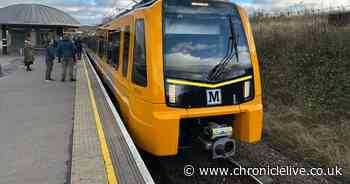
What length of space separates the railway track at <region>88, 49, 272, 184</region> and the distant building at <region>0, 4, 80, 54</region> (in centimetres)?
2936

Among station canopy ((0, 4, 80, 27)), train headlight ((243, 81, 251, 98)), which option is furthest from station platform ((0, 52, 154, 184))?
station canopy ((0, 4, 80, 27))

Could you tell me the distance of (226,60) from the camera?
5410 millimetres

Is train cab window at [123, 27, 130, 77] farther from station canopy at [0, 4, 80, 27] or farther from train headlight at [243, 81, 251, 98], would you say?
station canopy at [0, 4, 80, 27]

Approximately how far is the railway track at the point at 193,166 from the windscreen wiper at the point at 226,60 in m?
1.13

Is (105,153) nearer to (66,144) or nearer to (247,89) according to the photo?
(66,144)

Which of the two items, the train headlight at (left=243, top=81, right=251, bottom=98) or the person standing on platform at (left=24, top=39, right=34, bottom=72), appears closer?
the train headlight at (left=243, top=81, right=251, bottom=98)

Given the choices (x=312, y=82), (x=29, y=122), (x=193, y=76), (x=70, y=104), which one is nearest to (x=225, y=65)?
(x=193, y=76)

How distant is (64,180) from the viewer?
4203 millimetres

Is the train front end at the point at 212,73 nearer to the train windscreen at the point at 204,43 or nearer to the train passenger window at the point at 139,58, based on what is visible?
the train windscreen at the point at 204,43

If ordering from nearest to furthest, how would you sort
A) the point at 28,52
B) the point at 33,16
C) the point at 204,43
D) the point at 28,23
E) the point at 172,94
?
the point at 172,94
the point at 204,43
the point at 28,52
the point at 28,23
the point at 33,16

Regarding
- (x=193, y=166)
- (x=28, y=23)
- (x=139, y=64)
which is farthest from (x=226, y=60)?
(x=28, y=23)

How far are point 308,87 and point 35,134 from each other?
7728 millimetres

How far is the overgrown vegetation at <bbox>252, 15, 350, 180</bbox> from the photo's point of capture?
6887 millimetres

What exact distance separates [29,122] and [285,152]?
534 centimetres
